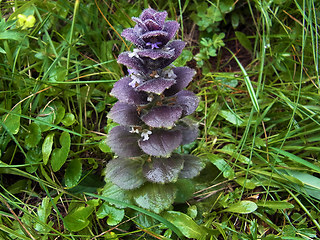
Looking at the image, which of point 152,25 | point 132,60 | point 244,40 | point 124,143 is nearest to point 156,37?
point 152,25

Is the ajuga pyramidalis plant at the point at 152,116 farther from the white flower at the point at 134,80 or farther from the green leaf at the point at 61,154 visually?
the green leaf at the point at 61,154

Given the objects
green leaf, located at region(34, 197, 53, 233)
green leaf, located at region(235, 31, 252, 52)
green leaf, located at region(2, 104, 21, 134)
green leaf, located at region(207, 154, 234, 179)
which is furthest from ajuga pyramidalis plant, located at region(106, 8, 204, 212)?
green leaf, located at region(235, 31, 252, 52)

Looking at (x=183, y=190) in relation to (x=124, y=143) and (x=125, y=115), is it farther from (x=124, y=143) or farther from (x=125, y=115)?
(x=125, y=115)

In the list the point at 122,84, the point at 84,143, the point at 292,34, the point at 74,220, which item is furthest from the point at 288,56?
the point at 74,220

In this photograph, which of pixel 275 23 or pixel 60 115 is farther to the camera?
pixel 275 23

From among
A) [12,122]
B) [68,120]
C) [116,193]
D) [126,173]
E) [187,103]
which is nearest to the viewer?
[187,103]

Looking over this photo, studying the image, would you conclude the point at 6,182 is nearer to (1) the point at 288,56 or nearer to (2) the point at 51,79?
(2) the point at 51,79
